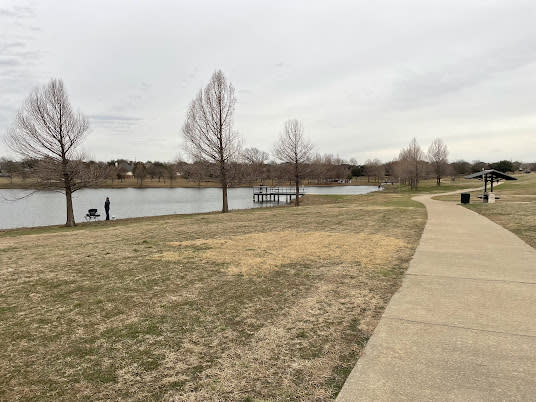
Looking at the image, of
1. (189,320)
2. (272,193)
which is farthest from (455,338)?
(272,193)

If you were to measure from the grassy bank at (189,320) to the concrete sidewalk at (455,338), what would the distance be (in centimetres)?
26

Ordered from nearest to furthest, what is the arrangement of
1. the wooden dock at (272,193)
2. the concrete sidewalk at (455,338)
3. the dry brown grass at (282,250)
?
the concrete sidewalk at (455,338) < the dry brown grass at (282,250) < the wooden dock at (272,193)

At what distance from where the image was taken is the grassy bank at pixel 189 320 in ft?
9.52

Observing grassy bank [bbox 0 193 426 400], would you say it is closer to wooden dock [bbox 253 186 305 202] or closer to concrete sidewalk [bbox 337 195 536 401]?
concrete sidewalk [bbox 337 195 536 401]

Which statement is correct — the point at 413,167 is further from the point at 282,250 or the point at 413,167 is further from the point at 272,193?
the point at 282,250

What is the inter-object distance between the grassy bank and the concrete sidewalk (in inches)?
10.4

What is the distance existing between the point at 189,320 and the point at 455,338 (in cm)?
309

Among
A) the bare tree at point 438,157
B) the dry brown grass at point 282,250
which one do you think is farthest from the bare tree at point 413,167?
the dry brown grass at point 282,250

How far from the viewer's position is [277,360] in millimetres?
3232

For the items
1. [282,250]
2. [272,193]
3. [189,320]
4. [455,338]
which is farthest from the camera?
[272,193]

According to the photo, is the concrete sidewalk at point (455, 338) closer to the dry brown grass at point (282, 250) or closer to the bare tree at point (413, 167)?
the dry brown grass at point (282, 250)

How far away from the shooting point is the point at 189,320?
4.20 meters

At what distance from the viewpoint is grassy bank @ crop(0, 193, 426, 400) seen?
9.52 feet

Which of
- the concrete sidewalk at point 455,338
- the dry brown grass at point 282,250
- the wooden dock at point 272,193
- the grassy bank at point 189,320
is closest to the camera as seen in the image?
the concrete sidewalk at point 455,338
